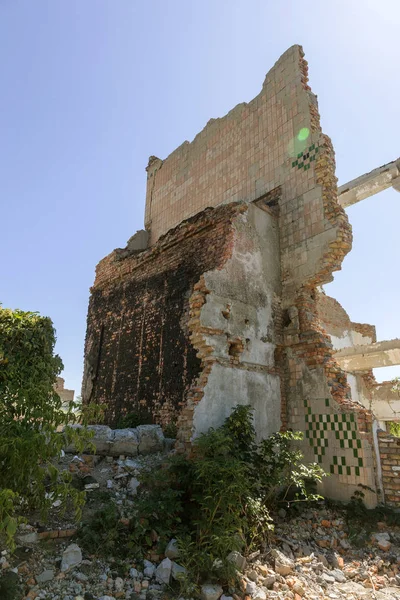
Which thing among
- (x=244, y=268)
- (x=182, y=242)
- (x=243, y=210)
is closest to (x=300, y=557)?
(x=244, y=268)

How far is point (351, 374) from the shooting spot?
14.6 meters

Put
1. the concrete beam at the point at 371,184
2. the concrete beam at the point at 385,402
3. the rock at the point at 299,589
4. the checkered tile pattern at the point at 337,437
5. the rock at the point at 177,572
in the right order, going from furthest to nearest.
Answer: the concrete beam at the point at 385,402 → the concrete beam at the point at 371,184 → the checkered tile pattern at the point at 337,437 → the rock at the point at 299,589 → the rock at the point at 177,572

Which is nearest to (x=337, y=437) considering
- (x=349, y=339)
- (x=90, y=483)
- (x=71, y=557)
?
(x=90, y=483)

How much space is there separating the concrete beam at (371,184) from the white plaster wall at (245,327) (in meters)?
3.42

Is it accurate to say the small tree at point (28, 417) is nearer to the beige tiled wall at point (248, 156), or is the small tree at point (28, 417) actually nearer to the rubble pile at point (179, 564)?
the rubble pile at point (179, 564)

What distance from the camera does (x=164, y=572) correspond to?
13.2 feet

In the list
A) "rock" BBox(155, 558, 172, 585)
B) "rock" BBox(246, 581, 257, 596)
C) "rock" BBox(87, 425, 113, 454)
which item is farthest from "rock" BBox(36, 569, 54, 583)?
"rock" BBox(87, 425, 113, 454)

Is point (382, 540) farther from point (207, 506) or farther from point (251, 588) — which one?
point (207, 506)

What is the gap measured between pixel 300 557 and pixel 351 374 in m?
10.7

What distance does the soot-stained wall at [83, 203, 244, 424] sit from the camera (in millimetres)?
7898

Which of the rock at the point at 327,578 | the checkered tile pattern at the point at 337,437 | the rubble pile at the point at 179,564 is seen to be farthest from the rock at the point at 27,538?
the checkered tile pattern at the point at 337,437

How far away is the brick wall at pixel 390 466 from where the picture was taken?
5.83m

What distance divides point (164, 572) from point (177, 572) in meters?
0.13

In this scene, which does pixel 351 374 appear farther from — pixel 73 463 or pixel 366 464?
pixel 73 463
